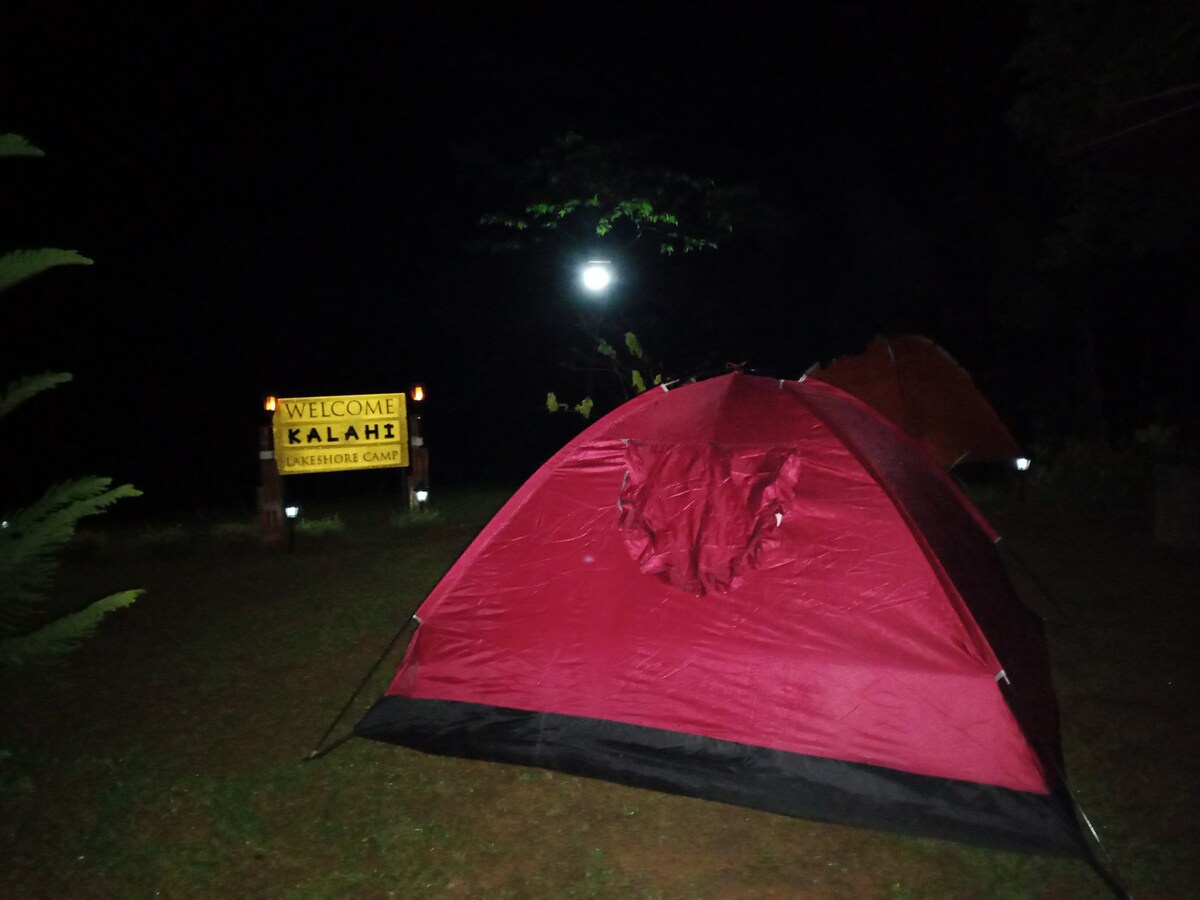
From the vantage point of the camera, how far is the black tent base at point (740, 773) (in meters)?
3.53

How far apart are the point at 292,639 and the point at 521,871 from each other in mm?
3711

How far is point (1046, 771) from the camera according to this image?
11.6ft

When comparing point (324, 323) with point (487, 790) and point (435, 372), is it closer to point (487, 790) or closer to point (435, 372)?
point (435, 372)

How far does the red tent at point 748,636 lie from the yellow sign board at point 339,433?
630cm

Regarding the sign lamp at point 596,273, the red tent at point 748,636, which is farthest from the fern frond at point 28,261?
the sign lamp at point 596,273

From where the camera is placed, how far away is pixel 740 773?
4.02 metres

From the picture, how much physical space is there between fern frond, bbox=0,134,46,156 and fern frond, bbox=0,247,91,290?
0.80 ft

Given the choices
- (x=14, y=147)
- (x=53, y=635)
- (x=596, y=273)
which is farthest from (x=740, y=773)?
(x=596, y=273)

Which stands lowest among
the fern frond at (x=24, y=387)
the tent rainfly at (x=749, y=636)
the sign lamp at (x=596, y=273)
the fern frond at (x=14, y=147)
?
the tent rainfly at (x=749, y=636)

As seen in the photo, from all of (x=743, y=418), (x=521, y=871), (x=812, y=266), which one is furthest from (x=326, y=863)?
(x=812, y=266)

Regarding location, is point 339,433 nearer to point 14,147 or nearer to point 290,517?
point 290,517

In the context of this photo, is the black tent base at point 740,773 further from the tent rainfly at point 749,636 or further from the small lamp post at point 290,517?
the small lamp post at point 290,517

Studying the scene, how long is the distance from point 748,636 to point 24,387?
3.02 meters

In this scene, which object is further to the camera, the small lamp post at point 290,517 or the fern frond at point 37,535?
the small lamp post at point 290,517
